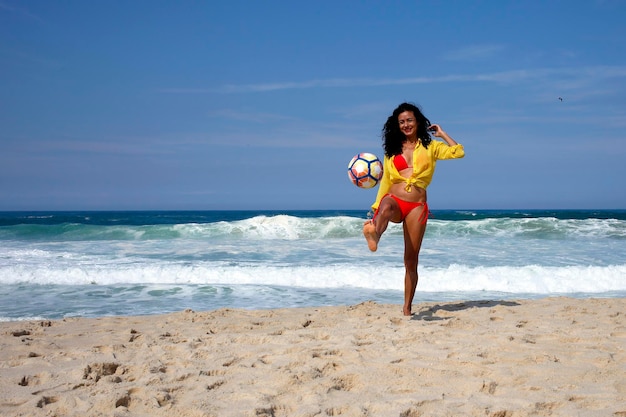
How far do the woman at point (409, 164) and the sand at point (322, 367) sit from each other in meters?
1.11

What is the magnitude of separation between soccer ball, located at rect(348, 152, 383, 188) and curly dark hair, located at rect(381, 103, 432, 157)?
0.25 meters

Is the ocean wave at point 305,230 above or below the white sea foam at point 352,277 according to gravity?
above

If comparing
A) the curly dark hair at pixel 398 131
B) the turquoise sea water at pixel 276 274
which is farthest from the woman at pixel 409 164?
the turquoise sea water at pixel 276 274

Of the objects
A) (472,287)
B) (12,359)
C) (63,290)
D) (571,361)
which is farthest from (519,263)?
(12,359)

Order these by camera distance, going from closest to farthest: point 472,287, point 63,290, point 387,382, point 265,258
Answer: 1. point 387,382
2. point 63,290
3. point 472,287
4. point 265,258

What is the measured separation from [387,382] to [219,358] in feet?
4.38

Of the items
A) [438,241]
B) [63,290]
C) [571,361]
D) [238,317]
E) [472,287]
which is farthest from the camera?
[438,241]

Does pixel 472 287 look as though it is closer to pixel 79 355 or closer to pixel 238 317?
pixel 238 317

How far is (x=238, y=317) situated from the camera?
243 inches

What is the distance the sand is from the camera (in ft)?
9.90

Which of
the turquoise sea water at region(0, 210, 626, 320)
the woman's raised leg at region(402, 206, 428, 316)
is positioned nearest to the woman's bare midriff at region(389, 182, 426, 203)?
the woman's raised leg at region(402, 206, 428, 316)

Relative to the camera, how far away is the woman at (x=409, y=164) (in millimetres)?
5406

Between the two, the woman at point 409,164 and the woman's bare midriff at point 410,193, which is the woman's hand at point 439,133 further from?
the woman's bare midriff at point 410,193

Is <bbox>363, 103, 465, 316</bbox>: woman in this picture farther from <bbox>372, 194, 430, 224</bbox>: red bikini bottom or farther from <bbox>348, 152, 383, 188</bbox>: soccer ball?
<bbox>348, 152, 383, 188</bbox>: soccer ball
